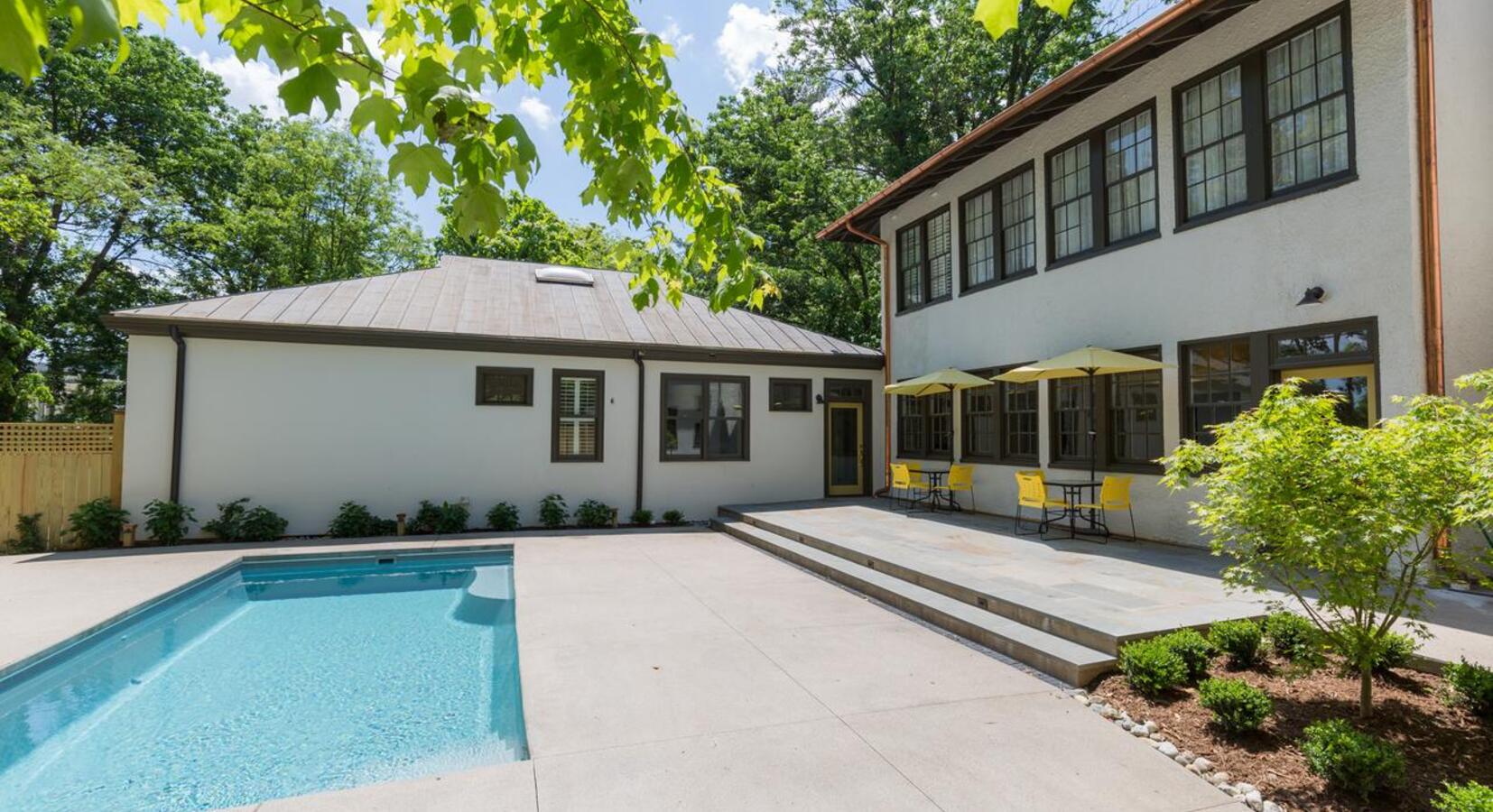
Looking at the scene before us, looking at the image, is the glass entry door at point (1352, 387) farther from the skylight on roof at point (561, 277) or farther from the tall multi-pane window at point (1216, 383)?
the skylight on roof at point (561, 277)

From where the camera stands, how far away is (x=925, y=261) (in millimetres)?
12578

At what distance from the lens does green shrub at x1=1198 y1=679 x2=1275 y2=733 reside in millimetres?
3312

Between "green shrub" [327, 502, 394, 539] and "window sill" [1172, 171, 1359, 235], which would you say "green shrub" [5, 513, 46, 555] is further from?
"window sill" [1172, 171, 1359, 235]

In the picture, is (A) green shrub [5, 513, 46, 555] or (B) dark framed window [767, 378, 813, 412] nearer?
(A) green shrub [5, 513, 46, 555]

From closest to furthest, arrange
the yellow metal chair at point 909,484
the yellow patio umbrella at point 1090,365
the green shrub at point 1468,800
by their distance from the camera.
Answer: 1. the green shrub at point 1468,800
2. the yellow patio umbrella at point 1090,365
3. the yellow metal chair at point 909,484

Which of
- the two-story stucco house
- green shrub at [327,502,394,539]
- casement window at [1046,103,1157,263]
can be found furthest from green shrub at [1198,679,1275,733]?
green shrub at [327,502,394,539]

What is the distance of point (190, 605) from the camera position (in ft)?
22.8

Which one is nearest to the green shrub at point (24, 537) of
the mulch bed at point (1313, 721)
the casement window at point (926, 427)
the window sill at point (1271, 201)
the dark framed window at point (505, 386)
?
the dark framed window at point (505, 386)

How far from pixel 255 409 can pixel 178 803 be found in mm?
8076

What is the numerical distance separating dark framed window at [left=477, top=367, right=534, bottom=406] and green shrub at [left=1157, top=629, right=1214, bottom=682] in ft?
31.0

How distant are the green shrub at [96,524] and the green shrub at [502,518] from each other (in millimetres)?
4605

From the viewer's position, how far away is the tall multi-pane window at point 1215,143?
7234mm

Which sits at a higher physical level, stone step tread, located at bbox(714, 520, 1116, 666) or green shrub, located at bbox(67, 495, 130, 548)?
green shrub, located at bbox(67, 495, 130, 548)

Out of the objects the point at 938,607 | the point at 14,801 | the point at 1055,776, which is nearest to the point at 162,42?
the point at 14,801
